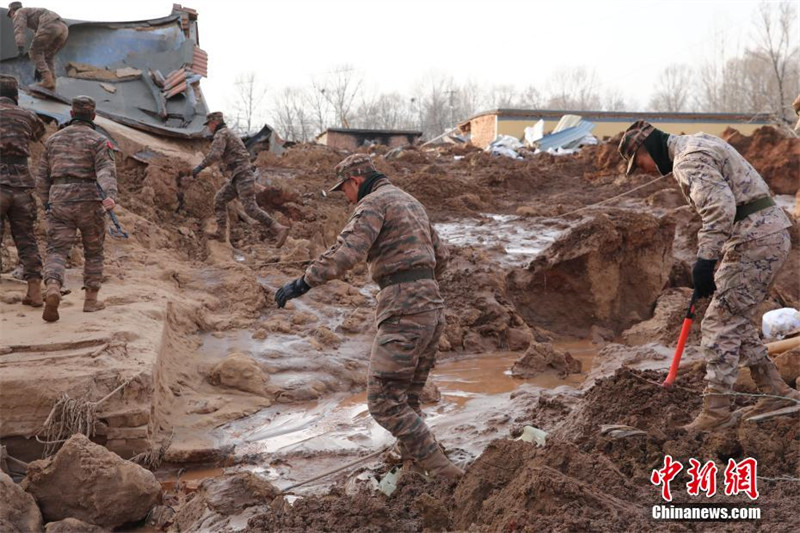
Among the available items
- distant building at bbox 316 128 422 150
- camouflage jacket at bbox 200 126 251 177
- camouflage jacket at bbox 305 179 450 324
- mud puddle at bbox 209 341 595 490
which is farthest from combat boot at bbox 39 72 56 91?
distant building at bbox 316 128 422 150

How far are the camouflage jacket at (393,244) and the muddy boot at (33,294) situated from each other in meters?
3.69

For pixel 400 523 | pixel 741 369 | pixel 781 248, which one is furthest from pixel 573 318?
pixel 400 523

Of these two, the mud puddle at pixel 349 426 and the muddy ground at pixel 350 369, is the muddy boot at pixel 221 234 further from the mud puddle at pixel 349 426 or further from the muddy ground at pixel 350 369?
the mud puddle at pixel 349 426

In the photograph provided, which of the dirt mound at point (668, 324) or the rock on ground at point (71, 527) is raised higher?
the dirt mound at point (668, 324)

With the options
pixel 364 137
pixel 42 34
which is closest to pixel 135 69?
pixel 42 34

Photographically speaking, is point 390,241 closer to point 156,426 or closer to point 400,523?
point 400,523

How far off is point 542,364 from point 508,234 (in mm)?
5889

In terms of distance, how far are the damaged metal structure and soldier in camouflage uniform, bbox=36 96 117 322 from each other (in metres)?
5.26

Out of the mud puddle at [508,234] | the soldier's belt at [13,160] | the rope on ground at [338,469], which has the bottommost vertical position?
the rope on ground at [338,469]

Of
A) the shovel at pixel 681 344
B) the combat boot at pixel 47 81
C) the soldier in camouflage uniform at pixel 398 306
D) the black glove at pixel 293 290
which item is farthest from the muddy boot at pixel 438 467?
the combat boot at pixel 47 81

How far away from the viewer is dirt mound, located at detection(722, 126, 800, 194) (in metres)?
17.6

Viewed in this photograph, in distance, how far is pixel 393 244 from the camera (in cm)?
400

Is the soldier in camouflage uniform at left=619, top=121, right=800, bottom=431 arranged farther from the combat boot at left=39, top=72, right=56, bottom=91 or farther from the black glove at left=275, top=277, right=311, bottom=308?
the combat boot at left=39, top=72, right=56, bottom=91

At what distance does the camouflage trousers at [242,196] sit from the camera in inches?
379
